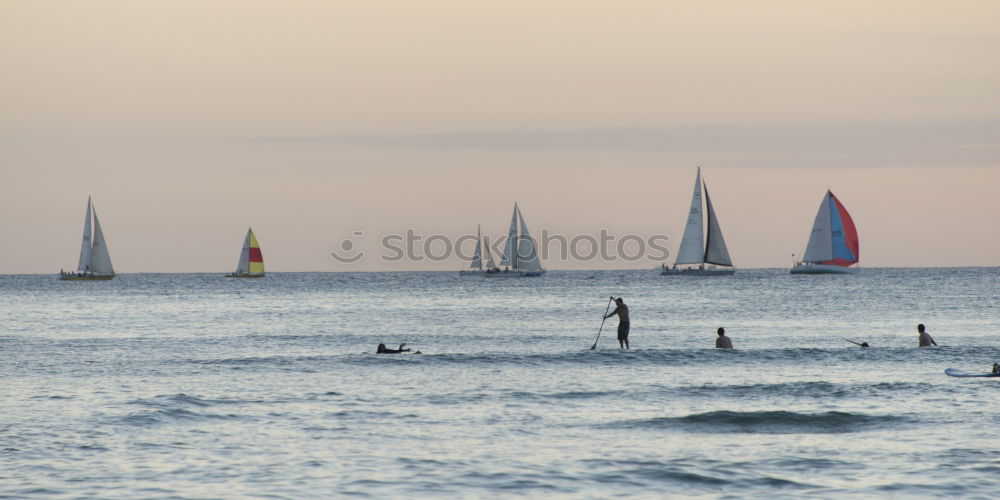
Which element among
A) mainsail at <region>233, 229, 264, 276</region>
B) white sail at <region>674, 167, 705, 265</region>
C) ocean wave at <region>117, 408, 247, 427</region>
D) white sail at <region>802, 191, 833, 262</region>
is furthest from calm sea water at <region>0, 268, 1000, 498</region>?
mainsail at <region>233, 229, 264, 276</region>

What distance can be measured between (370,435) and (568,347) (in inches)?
945

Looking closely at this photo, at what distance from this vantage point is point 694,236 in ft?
448

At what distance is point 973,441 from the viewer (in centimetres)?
1880

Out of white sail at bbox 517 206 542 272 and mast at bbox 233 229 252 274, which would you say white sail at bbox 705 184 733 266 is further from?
mast at bbox 233 229 252 274

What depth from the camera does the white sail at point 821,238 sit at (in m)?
139

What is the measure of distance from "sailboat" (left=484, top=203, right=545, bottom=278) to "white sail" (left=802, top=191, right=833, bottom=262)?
3685 cm

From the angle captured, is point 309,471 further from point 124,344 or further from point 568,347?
point 124,344

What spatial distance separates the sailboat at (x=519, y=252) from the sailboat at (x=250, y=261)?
145 feet

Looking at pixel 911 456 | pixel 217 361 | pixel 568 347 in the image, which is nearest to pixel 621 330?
pixel 568 347

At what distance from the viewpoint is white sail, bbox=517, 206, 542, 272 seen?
14325cm

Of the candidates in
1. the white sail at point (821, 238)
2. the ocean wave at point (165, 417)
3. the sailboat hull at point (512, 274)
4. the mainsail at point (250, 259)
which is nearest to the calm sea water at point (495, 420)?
the ocean wave at point (165, 417)

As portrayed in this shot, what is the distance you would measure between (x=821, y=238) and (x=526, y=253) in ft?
129

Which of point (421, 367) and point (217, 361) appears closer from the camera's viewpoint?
point (421, 367)

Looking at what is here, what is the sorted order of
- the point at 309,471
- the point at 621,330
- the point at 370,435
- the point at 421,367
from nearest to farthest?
1. the point at 309,471
2. the point at 370,435
3. the point at 421,367
4. the point at 621,330
